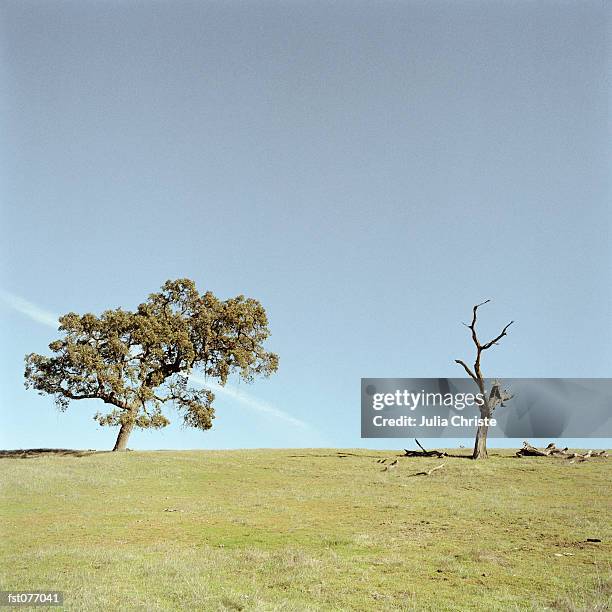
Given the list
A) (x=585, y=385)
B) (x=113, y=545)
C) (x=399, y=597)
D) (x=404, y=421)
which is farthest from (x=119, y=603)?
(x=585, y=385)

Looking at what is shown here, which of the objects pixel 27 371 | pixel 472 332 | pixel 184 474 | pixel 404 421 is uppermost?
pixel 472 332

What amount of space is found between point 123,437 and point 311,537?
111ft

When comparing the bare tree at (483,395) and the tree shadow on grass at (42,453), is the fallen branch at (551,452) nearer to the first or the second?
the bare tree at (483,395)

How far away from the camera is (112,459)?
43.5 m

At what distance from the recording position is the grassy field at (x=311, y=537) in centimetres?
1363

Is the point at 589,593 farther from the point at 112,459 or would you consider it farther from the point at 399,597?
the point at 112,459

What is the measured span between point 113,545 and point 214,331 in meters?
33.1

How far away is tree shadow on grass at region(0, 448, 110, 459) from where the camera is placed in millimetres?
49375

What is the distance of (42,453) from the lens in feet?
169

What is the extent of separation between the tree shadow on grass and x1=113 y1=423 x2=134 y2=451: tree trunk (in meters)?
1.53
